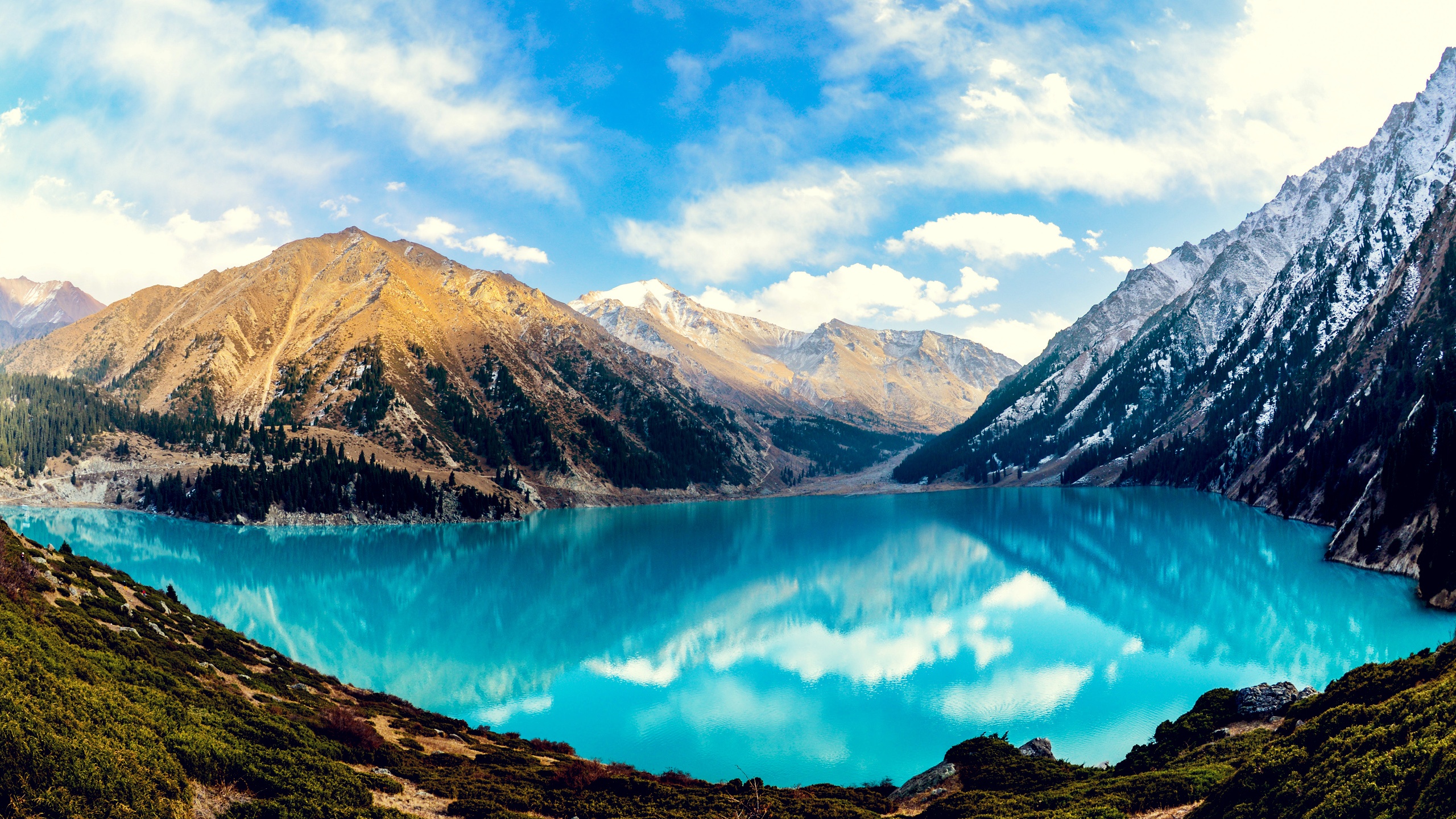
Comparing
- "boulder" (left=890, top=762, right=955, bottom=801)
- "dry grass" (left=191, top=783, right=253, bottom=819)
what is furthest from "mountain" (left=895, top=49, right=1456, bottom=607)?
"dry grass" (left=191, top=783, right=253, bottom=819)

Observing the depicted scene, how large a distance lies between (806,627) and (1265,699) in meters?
39.2

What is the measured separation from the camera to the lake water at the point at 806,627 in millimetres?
41094

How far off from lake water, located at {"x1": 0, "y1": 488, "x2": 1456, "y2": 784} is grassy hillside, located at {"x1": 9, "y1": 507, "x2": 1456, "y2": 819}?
7.30m

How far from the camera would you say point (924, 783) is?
29.2 m

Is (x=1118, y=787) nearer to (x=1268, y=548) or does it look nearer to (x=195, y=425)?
(x=1268, y=548)

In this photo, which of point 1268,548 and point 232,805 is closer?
point 232,805

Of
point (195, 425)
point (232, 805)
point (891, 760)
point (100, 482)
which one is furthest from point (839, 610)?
point (195, 425)

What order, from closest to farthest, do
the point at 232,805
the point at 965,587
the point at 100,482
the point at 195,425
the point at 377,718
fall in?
1. the point at 232,805
2. the point at 377,718
3. the point at 965,587
4. the point at 100,482
5. the point at 195,425

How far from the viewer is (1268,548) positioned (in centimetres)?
9394

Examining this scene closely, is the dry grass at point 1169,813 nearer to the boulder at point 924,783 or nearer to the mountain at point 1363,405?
the boulder at point 924,783

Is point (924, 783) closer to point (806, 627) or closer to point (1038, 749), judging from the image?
point (1038, 749)

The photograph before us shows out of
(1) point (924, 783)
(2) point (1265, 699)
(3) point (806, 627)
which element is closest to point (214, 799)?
(1) point (924, 783)

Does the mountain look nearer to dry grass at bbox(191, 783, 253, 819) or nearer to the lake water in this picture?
the lake water

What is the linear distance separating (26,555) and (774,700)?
1488 inches
